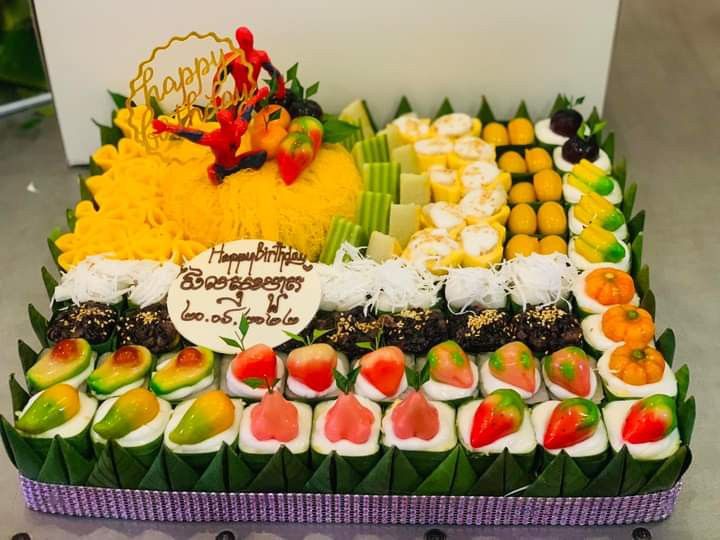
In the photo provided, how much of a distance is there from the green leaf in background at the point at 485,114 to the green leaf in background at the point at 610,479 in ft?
5.00

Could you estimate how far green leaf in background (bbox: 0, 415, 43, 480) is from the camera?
2129 millimetres

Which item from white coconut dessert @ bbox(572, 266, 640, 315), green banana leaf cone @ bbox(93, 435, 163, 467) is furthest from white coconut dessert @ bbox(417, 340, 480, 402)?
green banana leaf cone @ bbox(93, 435, 163, 467)

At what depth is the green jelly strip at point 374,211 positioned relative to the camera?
111 inches

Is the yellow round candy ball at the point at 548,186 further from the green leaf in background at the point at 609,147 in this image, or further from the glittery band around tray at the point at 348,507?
the glittery band around tray at the point at 348,507

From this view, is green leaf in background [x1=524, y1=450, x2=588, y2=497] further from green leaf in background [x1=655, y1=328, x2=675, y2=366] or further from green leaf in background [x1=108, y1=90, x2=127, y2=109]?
green leaf in background [x1=108, y1=90, x2=127, y2=109]

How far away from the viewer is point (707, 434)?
247cm

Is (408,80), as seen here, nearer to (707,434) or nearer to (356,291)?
(356,291)

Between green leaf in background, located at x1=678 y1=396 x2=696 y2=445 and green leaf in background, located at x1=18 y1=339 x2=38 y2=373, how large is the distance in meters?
1.54

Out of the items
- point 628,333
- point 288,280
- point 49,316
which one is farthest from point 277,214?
point 628,333

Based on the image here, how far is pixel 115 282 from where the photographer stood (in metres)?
2.57

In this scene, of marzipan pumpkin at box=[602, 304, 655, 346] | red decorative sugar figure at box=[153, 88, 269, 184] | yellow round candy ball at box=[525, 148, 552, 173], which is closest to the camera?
marzipan pumpkin at box=[602, 304, 655, 346]

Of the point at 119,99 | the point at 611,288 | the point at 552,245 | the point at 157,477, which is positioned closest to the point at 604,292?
the point at 611,288

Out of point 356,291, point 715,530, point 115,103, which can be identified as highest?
point 115,103

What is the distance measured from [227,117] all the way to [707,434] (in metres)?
1.51
